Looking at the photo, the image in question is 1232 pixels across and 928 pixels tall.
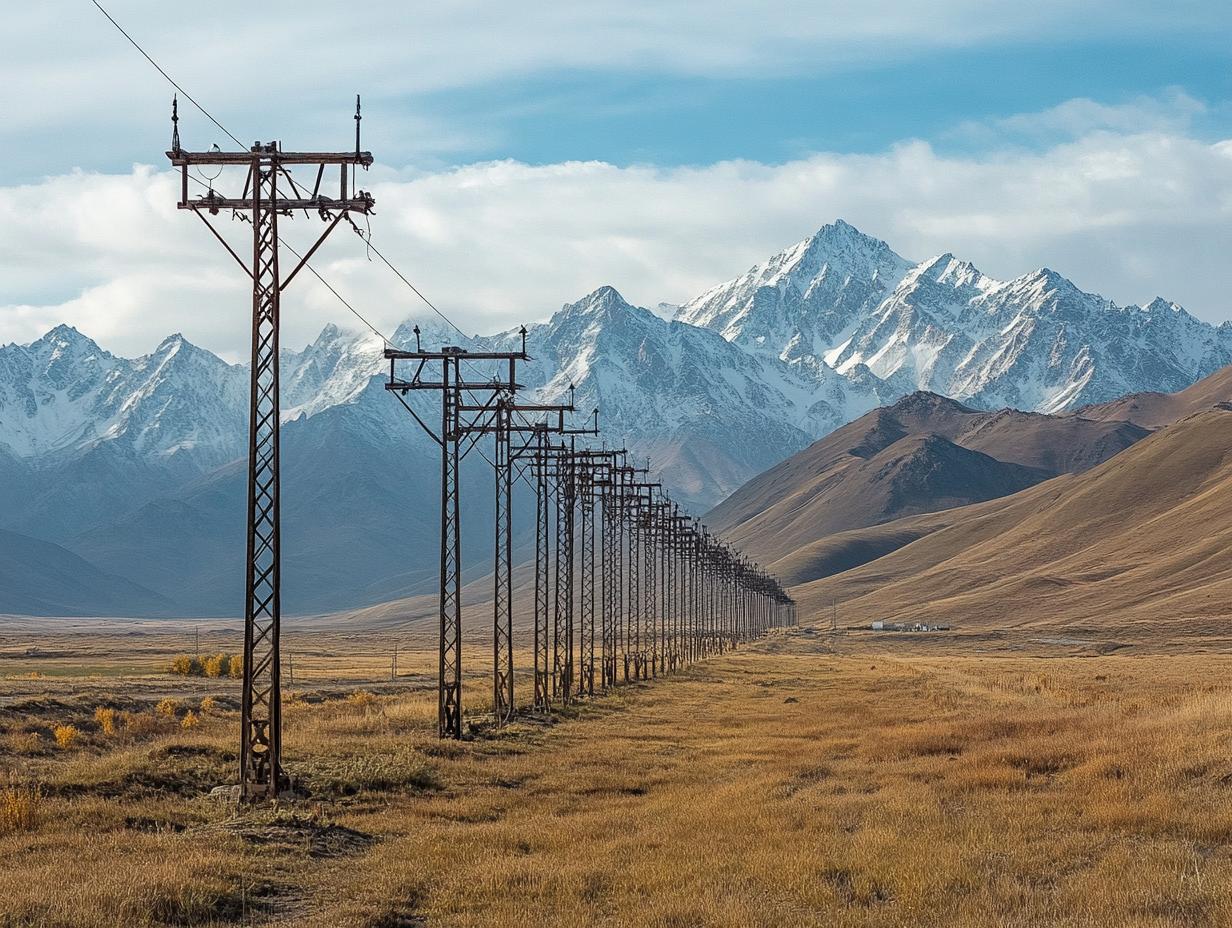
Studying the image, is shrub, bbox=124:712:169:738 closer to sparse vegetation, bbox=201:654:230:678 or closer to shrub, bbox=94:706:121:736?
shrub, bbox=94:706:121:736

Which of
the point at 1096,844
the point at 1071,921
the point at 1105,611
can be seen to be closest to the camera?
the point at 1071,921

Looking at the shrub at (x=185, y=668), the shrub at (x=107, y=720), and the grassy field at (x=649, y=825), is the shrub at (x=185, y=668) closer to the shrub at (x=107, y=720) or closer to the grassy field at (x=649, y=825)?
the shrub at (x=107, y=720)

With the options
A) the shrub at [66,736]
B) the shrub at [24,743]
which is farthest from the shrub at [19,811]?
the shrub at [66,736]

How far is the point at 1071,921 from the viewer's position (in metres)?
15.7

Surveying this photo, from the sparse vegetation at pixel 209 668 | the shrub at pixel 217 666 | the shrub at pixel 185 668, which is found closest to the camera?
the sparse vegetation at pixel 209 668

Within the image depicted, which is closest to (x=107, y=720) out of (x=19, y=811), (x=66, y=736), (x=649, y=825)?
(x=66, y=736)

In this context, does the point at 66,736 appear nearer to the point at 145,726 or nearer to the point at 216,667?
the point at 145,726

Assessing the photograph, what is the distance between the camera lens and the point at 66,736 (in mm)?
38188

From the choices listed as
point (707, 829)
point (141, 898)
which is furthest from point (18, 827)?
point (707, 829)

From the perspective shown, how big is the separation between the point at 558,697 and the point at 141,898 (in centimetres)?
4590

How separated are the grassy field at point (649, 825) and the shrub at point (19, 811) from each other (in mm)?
51

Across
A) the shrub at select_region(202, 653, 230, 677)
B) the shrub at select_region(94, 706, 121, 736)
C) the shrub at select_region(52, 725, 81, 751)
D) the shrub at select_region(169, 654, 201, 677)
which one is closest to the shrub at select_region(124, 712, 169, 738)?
the shrub at select_region(94, 706, 121, 736)

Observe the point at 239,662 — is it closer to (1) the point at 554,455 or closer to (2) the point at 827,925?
(1) the point at 554,455

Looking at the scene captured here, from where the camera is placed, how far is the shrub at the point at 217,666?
92.0 metres
